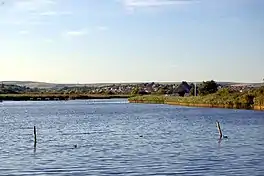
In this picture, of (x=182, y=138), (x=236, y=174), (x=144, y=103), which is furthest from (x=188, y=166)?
(x=144, y=103)

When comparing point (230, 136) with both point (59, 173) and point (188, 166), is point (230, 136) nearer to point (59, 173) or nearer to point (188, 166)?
point (188, 166)

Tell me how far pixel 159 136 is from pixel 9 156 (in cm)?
1813

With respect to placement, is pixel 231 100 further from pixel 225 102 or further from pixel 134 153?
pixel 134 153

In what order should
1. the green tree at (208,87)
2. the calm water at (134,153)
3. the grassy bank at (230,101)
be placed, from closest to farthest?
the calm water at (134,153) < the grassy bank at (230,101) < the green tree at (208,87)

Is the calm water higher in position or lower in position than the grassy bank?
lower

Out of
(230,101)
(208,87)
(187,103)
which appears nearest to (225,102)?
(230,101)

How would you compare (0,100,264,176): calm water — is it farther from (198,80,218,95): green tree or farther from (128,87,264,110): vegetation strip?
(198,80,218,95): green tree

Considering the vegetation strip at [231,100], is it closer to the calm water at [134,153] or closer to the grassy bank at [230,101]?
the grassy bank at [230,101]

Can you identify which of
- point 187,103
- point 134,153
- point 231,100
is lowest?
point 134,153

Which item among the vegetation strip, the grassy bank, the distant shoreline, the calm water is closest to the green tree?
the distant shoreline

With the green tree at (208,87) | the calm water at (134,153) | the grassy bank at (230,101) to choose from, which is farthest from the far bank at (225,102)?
the calm water at (134,153)

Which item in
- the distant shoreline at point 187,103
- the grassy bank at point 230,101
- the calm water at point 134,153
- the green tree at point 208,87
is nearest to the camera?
the calm water at point 134,153

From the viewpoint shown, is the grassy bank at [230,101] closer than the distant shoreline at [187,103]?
Yes

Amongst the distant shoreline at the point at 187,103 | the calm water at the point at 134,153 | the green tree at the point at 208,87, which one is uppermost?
the green tree at the point at 208,87
